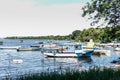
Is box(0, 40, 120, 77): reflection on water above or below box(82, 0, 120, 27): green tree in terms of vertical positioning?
below

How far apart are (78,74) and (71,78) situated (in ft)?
1.85

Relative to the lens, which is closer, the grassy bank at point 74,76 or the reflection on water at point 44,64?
the grassy bank at point 74,76

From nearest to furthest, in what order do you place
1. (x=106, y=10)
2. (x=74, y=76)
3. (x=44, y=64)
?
(x=74, y=76) → (x=106, y=10) → (x=44, y=64)

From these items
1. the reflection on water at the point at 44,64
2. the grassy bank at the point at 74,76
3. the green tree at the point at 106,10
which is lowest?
the reflection on water at the point at 44,64

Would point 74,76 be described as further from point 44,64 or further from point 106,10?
point 44,64

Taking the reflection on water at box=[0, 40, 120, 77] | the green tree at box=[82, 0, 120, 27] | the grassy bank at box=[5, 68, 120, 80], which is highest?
the green tree at box=[82, 0, 120, 27]

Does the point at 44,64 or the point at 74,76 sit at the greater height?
the point at 74,76

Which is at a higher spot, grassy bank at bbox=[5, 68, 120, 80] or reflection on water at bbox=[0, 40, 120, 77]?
grassy bank at bbox=[5, 68, 120, 80]

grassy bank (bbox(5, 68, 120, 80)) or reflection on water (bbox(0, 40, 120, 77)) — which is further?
reflection on water (bbox(0, 40, 120, 77))

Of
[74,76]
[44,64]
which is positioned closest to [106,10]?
[74,76]

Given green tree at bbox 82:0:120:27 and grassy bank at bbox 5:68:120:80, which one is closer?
grassy bank at bbox 5:68:120:80

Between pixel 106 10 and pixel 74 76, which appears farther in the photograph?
pixel 106 10

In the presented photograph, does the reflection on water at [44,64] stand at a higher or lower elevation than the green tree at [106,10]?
lower

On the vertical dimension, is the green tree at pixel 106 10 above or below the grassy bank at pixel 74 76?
above
